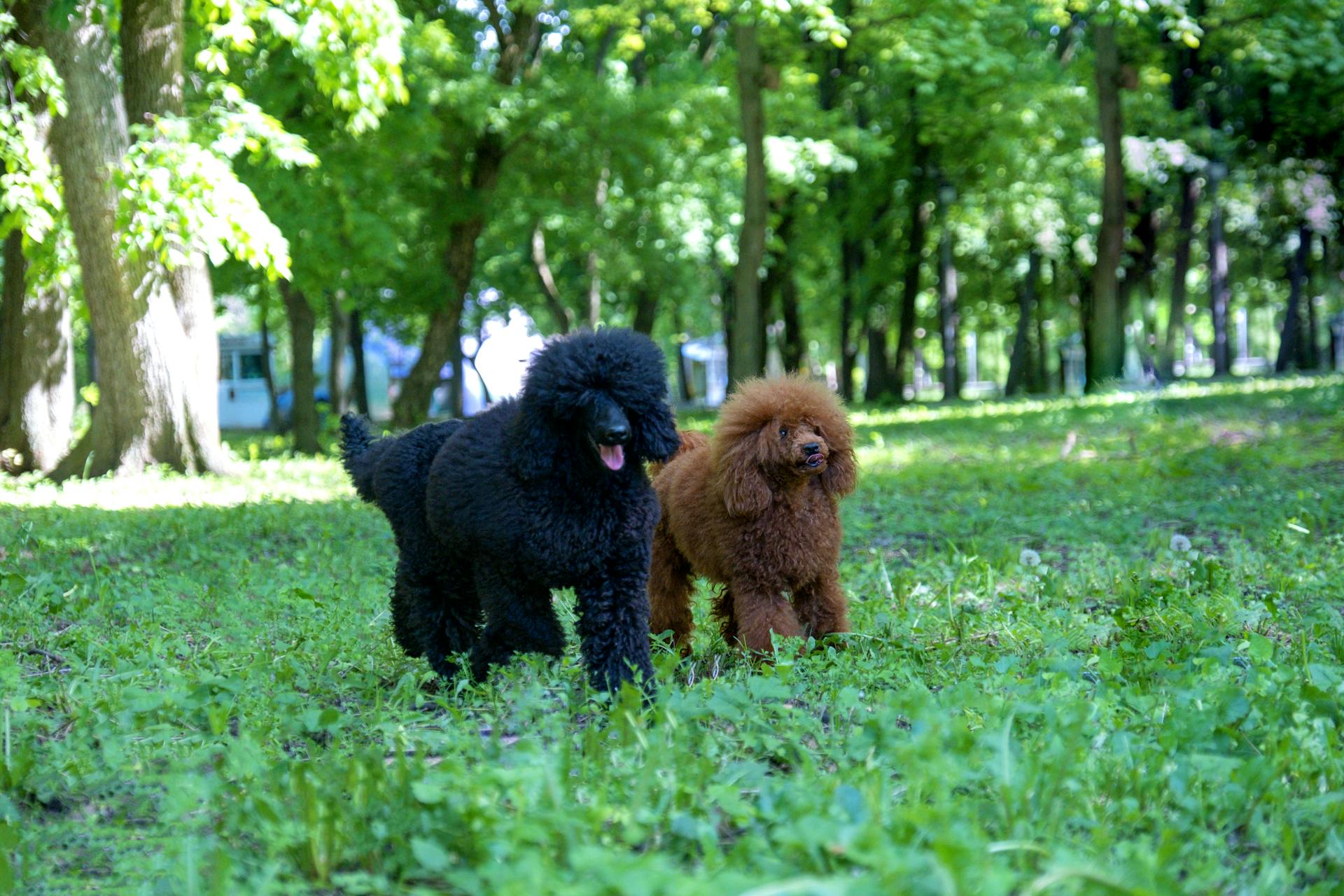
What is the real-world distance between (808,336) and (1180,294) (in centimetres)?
2335

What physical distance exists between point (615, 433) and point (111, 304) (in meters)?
9.05

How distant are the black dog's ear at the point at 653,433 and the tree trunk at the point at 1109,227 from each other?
59.2 feet

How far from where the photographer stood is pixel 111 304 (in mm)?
11312

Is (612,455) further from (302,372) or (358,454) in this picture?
Answer: (302,372)

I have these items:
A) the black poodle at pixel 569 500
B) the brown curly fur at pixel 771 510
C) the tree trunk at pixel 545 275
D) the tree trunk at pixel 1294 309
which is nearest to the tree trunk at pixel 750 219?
the tree trunk at pixel 545 275

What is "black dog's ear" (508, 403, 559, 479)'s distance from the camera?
160 inches

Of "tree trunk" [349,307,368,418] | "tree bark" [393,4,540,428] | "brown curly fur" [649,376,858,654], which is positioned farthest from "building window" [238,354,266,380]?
"brown curly fur" [649,376,858,654]

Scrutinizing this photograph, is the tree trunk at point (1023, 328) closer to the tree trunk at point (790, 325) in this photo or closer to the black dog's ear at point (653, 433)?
the tree trunk at point (790, 325)

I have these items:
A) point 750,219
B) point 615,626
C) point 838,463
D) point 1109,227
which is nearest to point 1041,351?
point 1109,227

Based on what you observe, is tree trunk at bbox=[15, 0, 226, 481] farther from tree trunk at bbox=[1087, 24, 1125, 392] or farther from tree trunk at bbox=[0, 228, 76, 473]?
tree trunk at bbox=[1087, 24, 1125, 392]

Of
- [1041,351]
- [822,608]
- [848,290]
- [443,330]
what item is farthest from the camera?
[1041,351]

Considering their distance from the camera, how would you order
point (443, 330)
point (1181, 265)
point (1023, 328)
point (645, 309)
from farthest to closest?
point (1023, 328) → point (645, 309) → point (1181, 265) → point (443, 330)

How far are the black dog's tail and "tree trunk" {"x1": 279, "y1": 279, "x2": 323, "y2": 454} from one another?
1320 cm

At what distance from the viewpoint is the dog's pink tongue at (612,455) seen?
3.98m
